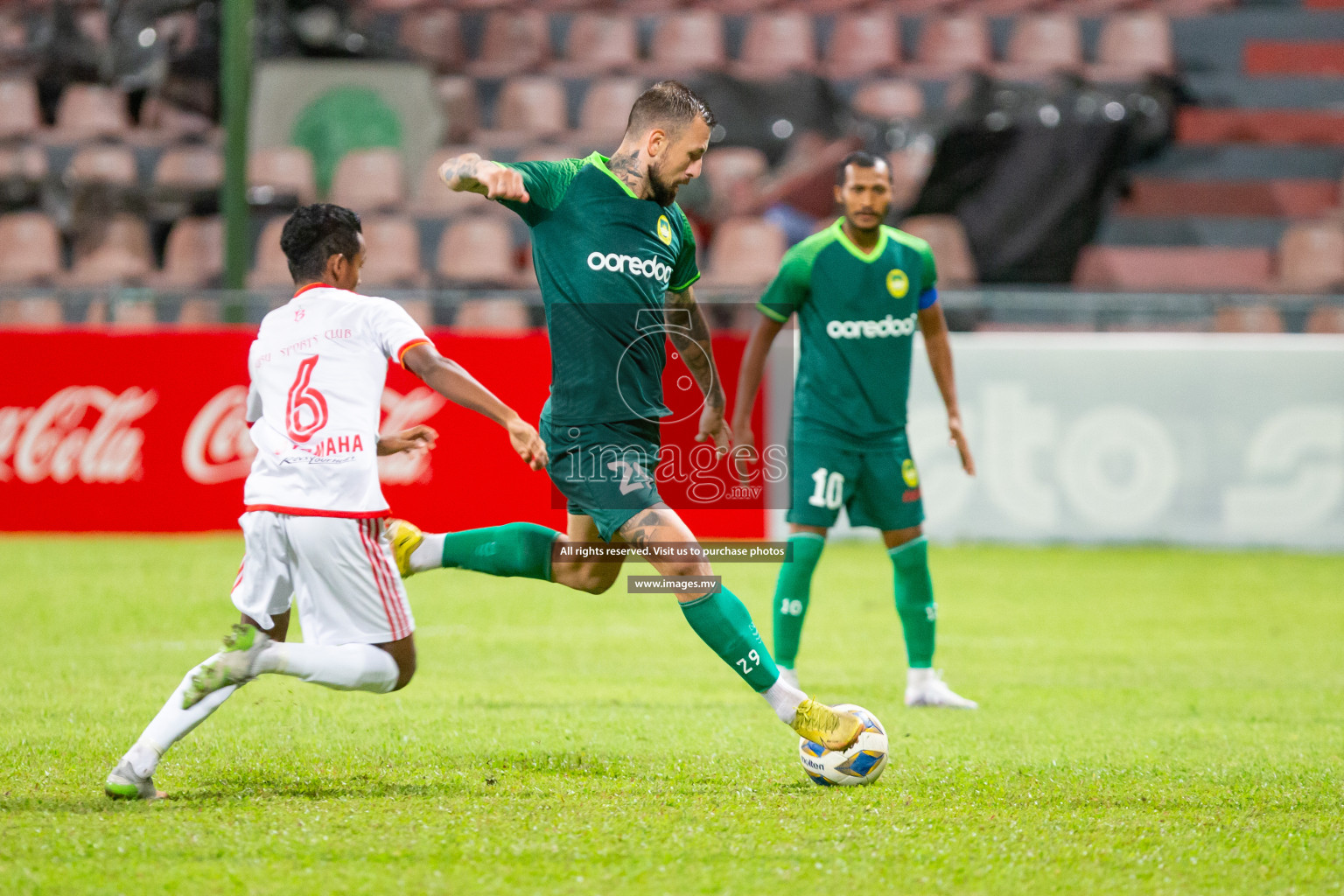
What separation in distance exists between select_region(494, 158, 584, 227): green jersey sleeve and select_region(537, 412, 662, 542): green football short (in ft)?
2.21

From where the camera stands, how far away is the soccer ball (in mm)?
4918

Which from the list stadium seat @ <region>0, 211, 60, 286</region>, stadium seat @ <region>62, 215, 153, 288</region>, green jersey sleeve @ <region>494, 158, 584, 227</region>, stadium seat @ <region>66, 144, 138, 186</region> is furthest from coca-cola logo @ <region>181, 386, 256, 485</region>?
green jersey sleeve @ <region>494, 158, 584, 227</region>

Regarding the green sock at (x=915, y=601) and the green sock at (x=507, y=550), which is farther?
the green sock at (x=915, y=601)

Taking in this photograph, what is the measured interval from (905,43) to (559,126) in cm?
490

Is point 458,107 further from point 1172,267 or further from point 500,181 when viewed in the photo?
point 500,181

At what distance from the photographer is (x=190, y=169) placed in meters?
17.4

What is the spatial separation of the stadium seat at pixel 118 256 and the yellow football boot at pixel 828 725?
13.0 m

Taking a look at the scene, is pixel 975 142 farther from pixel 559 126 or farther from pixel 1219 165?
pixel 559 126

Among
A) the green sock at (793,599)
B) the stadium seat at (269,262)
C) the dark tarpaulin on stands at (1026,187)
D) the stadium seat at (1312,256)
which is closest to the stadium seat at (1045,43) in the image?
the dark tarpaulin on stands at (1026,187)

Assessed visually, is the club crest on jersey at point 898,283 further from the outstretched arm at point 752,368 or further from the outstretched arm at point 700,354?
the outstretched arm at point 700,354

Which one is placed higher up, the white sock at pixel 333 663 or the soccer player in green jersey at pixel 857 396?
the soccer player in green jersey at pixel 857 396

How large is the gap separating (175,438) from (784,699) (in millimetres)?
8998

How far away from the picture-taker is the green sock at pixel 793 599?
6.75m

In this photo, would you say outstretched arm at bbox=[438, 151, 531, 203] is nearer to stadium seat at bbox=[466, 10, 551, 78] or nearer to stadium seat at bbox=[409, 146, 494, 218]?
stadium seat at bbox=[409, 146, 494, 218]
